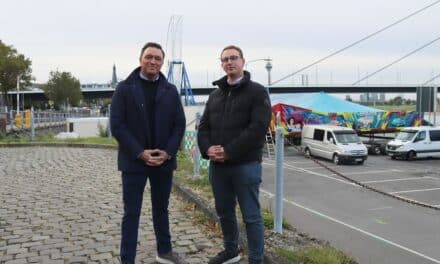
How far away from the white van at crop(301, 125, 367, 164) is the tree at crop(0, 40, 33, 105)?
29212mm

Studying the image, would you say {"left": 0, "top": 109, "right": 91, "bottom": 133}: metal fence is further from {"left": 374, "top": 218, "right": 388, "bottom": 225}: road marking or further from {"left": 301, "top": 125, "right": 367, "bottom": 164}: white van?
{"left": 374, "top": 218, "right": 388, "bottom": 225}: road marking

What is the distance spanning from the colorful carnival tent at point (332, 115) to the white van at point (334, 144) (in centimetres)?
252

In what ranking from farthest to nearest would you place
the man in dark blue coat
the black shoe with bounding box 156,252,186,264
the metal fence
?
the metal fence < the black shoe with bounding box 156,252,186,264 < the man in dark blue coat

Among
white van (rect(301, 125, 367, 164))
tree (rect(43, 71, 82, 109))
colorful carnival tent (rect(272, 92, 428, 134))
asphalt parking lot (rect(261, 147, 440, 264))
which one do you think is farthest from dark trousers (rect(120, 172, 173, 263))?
tree (rect(43, 71, 82, 109))

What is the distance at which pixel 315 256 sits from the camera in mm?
4133

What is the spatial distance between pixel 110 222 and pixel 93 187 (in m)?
2.77

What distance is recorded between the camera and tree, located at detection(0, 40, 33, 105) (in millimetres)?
45344

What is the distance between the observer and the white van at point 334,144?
27.5 m

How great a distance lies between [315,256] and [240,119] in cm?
140

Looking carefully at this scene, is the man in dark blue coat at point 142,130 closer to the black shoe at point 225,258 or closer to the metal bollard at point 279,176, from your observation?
the black shoe at point 225,258

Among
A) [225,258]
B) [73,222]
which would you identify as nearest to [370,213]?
[73,222]

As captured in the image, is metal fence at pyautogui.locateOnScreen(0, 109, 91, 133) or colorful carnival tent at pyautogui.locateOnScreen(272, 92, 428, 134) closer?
metal fence at pyautogui.locateOnScreen(0, 109, 91, 133)

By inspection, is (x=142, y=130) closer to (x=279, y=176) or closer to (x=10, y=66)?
(x=279, y=176)

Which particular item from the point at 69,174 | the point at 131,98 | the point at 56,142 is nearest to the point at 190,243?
the point at 131,98
